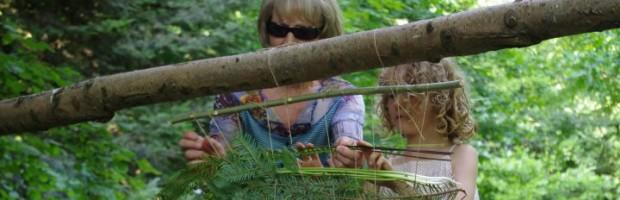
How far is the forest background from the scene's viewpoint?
518 cm

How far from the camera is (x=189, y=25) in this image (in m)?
8.62

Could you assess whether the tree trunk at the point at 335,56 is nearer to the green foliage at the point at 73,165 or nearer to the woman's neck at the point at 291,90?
the woman's neck at the point at 291,90

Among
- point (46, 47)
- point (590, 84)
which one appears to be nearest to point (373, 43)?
point (46, 47)

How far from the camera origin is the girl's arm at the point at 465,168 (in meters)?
2.71

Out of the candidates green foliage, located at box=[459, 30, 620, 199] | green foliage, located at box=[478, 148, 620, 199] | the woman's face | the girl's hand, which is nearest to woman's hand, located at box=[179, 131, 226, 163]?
the girl's hand

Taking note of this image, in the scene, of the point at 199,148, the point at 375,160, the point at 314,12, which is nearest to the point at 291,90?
the point at 314,12

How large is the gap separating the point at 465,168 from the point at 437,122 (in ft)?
0.47

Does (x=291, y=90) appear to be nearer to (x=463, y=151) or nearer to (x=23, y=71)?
(x=463, y=151)

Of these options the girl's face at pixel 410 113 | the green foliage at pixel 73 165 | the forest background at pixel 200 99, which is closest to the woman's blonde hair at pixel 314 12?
the girl's face at pixel 410 113

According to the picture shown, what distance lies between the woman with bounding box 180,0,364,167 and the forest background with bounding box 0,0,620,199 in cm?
34

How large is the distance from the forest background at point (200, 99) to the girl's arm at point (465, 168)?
37 cm

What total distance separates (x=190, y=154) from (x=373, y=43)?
19.1 inches

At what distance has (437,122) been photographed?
2764 mm

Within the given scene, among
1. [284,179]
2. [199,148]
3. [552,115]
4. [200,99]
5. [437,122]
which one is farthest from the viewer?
[552,115]
